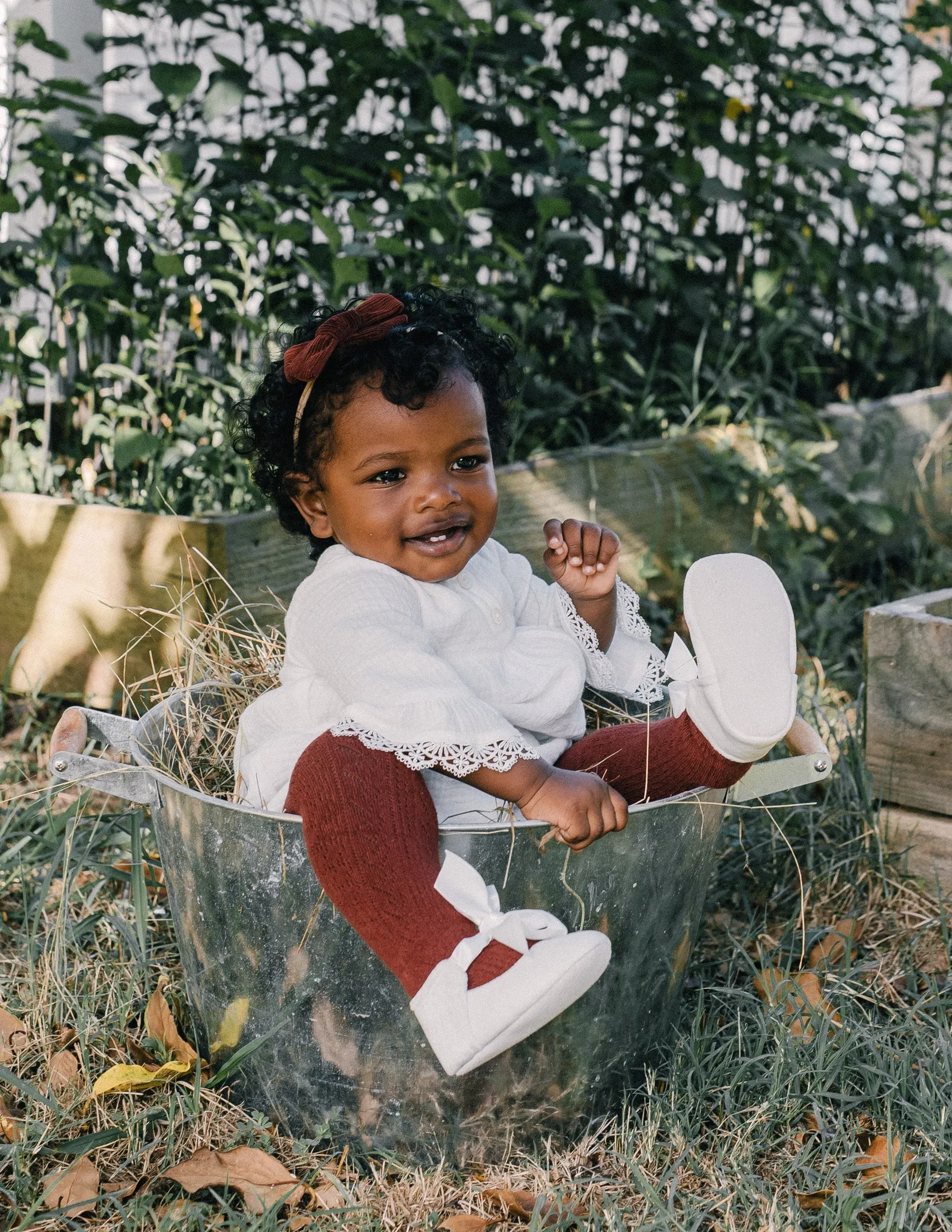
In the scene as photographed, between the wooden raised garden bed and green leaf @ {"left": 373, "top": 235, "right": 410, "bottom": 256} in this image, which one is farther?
green leaf @ {"left": 373, "top": 235, "right": 410, "bottom": 256}

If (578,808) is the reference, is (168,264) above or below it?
above

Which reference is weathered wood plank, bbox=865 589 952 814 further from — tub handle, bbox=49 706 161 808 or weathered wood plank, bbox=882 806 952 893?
tub handle, bbox=49 706 161 808

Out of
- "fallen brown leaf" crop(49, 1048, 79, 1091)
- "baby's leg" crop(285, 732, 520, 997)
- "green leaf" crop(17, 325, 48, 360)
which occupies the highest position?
"green leaf" crop(17, 325, 48, 360)

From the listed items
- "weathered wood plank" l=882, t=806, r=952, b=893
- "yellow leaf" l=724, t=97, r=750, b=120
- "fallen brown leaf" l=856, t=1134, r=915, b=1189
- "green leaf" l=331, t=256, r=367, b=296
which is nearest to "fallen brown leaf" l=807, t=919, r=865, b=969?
"weathered wood plank" l=882, t=806, r=952, b=893

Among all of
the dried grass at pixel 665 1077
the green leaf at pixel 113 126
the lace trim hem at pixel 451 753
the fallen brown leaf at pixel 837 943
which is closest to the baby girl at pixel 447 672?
the lace trim hem at pixel 451 753

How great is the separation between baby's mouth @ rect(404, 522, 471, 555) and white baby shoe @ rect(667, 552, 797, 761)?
0.34 meters

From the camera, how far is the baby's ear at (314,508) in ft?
5.83

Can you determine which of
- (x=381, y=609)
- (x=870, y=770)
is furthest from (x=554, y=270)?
(x=381, y=609)

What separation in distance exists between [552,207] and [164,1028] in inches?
74.0

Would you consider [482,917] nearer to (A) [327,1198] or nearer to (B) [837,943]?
(A) [327,1198]

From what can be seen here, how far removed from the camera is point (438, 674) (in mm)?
1513

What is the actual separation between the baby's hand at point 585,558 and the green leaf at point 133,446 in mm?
1093

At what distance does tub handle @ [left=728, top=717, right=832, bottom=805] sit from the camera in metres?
1.56

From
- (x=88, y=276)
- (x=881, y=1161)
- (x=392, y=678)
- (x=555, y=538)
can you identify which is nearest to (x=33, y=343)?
(x=88, y=276)
